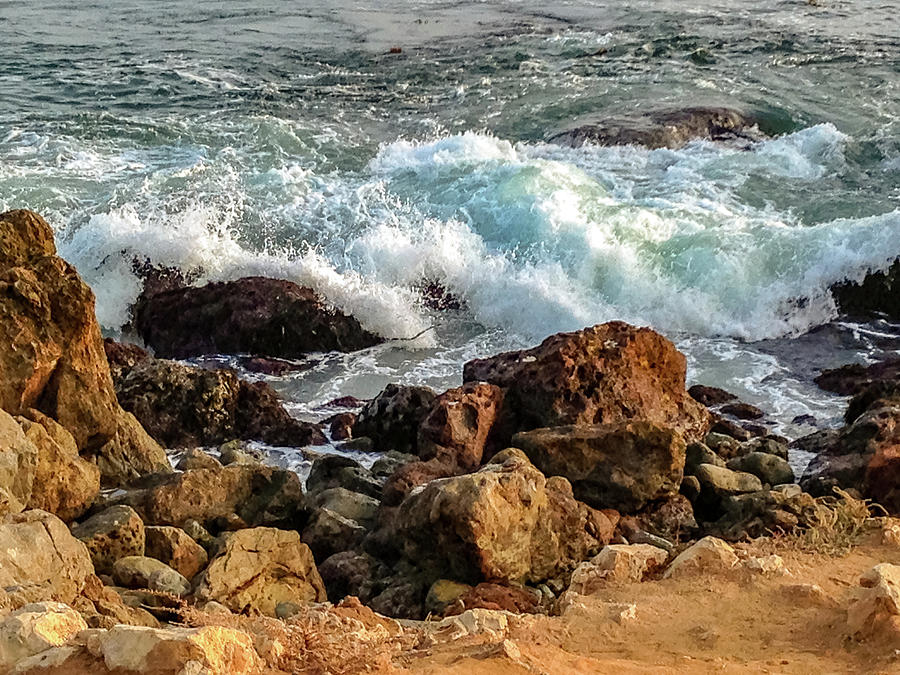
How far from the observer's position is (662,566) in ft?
16.4

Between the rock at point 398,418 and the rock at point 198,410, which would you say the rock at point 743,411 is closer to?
the rock at point 398,418

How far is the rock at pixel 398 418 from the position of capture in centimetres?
860

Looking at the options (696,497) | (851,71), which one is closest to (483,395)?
(696,497)

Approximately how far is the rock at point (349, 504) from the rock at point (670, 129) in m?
12.0

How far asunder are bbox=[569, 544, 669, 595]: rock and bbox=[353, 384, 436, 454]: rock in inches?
140

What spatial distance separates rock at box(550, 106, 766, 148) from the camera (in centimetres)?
1756

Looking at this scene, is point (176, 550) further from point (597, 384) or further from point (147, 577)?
point (597, 384)

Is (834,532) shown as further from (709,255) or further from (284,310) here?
(709,255)

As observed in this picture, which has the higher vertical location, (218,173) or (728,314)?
(218,173)

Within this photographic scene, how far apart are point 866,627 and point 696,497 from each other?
3.05m

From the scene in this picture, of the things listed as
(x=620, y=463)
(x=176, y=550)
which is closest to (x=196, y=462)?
(x=176, y=550)

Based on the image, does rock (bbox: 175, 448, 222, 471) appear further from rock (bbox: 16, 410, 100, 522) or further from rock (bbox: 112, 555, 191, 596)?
rock (bbox: 112, 555, 191, 596)

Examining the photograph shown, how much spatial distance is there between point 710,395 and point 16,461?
6554mm

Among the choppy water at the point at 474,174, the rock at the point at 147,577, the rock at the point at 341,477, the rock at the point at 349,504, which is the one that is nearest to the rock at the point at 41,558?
the rock at the point at 147,577
